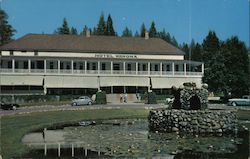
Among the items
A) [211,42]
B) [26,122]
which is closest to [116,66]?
[211,42]

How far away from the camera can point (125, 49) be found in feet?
220

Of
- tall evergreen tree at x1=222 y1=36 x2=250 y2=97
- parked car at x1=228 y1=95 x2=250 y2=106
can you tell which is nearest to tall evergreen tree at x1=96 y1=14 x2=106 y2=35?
tall evergreen tree at x1=222 y1=36 x2=250 y2=97

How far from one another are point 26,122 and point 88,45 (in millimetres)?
44367

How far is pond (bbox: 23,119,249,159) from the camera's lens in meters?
12.4

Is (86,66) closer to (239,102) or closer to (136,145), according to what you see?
(239,102)

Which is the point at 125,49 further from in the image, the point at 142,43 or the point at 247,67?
the point at 247,67

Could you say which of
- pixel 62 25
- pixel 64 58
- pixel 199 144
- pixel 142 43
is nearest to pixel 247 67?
pixel 142 43

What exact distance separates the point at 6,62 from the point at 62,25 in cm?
5015

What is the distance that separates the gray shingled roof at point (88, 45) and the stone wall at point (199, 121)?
4665 centimetres

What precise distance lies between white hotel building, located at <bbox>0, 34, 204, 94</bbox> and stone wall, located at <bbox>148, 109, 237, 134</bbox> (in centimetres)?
4049

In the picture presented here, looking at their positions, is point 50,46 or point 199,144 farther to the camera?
point 50,46

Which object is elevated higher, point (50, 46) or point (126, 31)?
point (126, 31)

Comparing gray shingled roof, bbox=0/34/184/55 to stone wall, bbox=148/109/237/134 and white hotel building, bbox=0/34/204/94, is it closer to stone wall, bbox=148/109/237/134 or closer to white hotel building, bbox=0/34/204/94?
white hotel building, bbox=0/34/204/94

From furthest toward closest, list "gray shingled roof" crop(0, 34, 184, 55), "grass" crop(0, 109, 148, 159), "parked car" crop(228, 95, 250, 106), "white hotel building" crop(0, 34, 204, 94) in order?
1. "gray shingled roof" crop(0, 34, 184, 55)
2. "white hotel building" crop(0, 34, 204, 94)
3. "parked car" crop(228, 95, 250, 106)
4. "grass" crop(0, 109, 148, 159)
